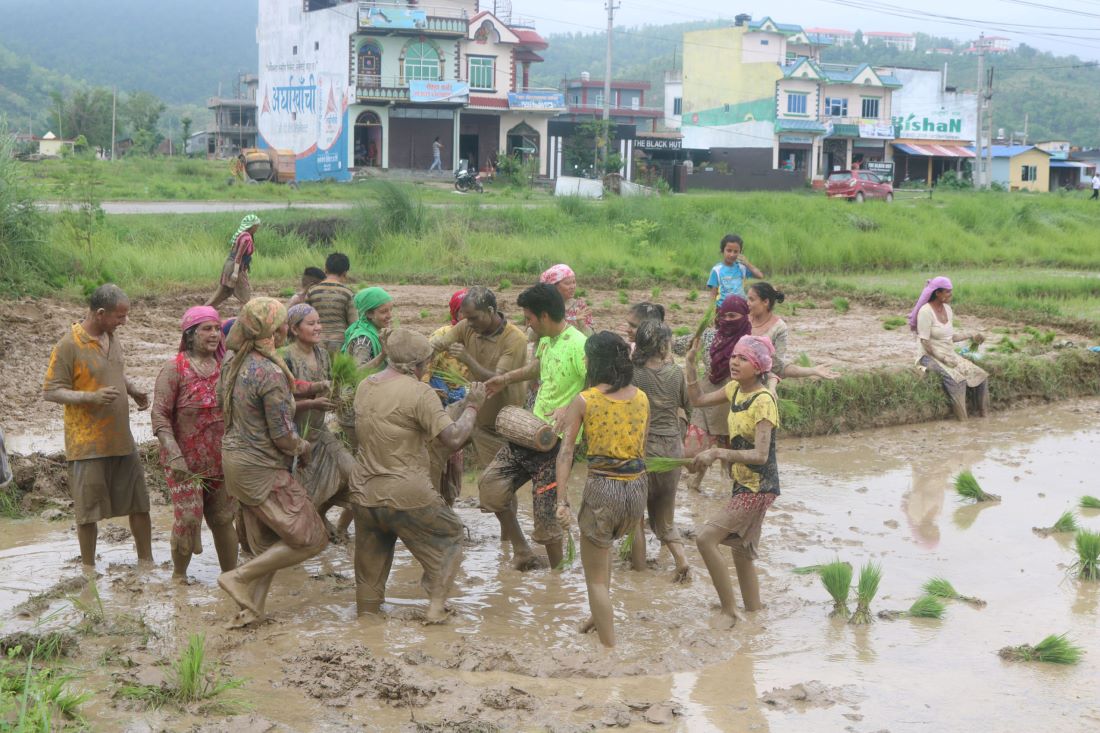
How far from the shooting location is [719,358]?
8.17 metres

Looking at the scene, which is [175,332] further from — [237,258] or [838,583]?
[838,583]

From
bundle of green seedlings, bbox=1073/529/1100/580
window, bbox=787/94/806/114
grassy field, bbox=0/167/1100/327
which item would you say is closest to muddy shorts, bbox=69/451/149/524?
bundle of green seedlings, bbox=1073/529/1100/580

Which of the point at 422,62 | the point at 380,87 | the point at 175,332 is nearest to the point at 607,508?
the point at 175,332

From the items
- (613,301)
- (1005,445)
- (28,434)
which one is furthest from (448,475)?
(613,301)

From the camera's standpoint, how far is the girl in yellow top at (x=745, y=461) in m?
6.12

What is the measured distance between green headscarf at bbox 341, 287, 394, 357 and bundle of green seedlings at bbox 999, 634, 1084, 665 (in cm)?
405

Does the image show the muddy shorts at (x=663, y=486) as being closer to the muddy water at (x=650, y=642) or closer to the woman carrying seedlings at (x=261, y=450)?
the muddy water at (x=650, y=642)

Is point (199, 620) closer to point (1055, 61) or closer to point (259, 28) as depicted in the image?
point (259, 28)

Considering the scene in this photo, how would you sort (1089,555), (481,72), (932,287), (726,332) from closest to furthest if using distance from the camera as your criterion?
(1089,555) < (726,332) < (932,287) < (481,72)

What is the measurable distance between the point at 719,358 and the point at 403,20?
43375mm

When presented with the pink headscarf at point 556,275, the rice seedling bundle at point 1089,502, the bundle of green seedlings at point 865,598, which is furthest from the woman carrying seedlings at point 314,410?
the rice seedling bundle at point 1089,502

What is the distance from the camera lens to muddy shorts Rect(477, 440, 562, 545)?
22.5 ft

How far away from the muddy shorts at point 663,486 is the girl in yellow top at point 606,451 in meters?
1.05

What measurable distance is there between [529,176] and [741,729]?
137 feet
